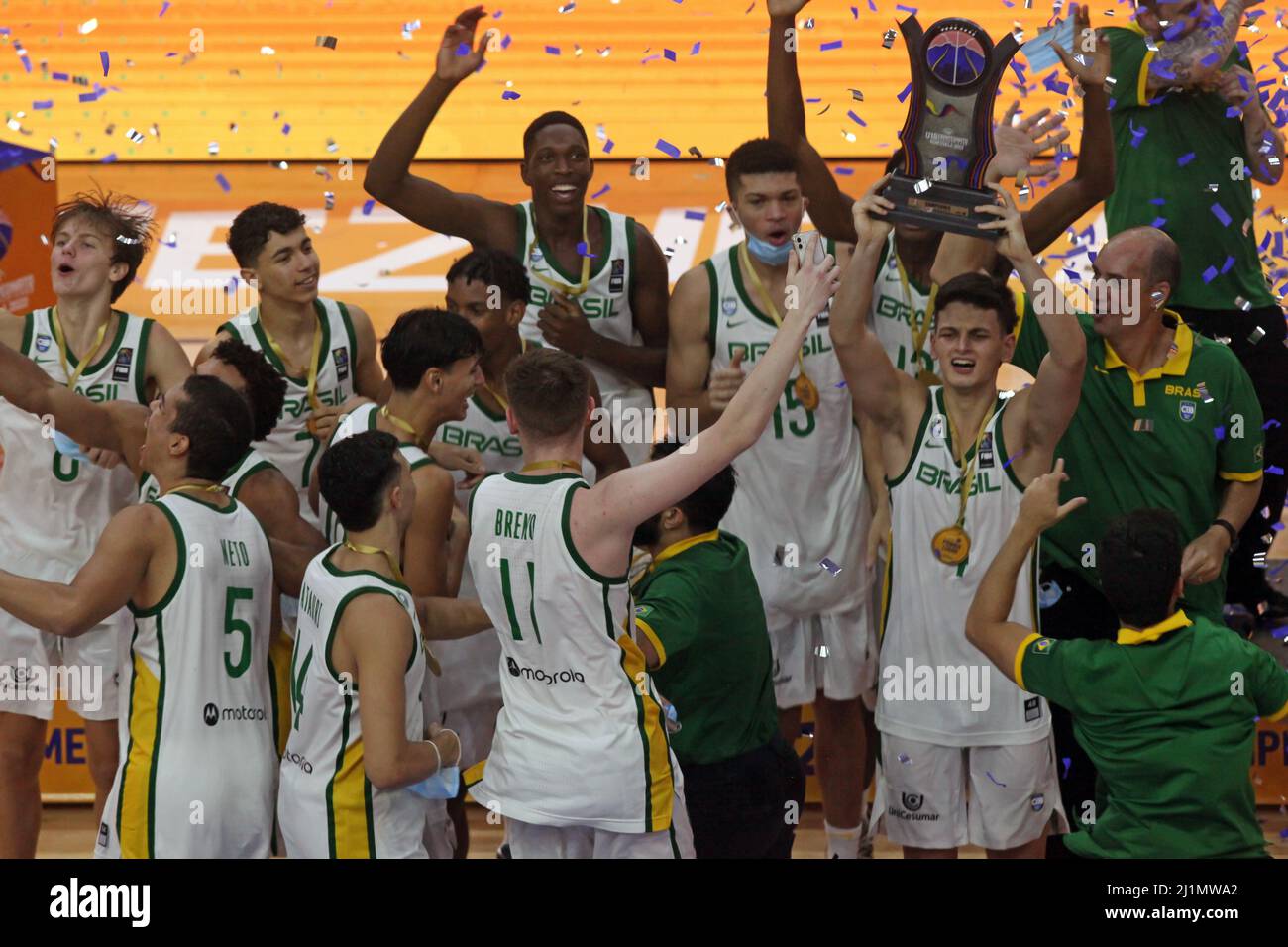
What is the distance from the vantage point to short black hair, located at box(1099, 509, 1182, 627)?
3.67 meters

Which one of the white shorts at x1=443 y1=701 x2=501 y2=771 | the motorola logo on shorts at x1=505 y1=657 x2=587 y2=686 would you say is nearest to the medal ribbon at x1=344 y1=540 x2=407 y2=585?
the motorola logo on shorts at x1=505 y1=657 x2=587 y2=686

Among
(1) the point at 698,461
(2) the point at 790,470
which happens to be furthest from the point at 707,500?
(2) the point at 790,470

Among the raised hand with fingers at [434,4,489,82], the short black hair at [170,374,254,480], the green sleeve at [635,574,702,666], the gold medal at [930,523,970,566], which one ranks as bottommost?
the green sleeve at [635,574,702,666]

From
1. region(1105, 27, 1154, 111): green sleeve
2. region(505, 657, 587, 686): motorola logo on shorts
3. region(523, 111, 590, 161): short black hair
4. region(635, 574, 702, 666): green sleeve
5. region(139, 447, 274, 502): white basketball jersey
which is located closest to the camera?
region(505, 657, 587, 686): motorola logo on shorts

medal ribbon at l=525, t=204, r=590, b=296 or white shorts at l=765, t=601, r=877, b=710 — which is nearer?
white shorts at l=765, t=601, r=877, b=710

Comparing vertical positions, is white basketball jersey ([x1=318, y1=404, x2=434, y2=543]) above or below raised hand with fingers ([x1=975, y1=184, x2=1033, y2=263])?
below

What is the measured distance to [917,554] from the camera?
464cm

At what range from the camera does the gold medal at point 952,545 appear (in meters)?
4.58

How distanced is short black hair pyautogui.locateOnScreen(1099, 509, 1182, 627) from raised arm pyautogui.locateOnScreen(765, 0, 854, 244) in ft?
5.87

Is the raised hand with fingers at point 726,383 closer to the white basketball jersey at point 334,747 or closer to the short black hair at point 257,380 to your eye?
the short black hair at point 257,380

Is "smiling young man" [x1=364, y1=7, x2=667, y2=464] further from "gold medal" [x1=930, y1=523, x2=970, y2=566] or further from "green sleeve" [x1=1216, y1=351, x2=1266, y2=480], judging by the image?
"green sleeve" [x1=1216, y1=351, x2=1266, y2=480]

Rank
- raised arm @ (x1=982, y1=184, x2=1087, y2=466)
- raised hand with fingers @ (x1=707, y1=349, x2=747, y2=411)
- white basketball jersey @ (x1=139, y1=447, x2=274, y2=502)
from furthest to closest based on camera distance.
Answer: raised hand with fingers @ (x1=707, y1=349, x2=747, y2=411), white basketball jersey @ (x1=139, y1=447, x2=274, y2=502), raised arm @ (x1=982, y1=184, x2=1087, y2=466)

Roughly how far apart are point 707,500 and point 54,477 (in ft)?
7.23

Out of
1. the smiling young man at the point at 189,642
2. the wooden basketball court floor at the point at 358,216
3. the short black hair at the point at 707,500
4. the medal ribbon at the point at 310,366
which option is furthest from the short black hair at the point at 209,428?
the wooden basketball court floor at the point at 358,216
